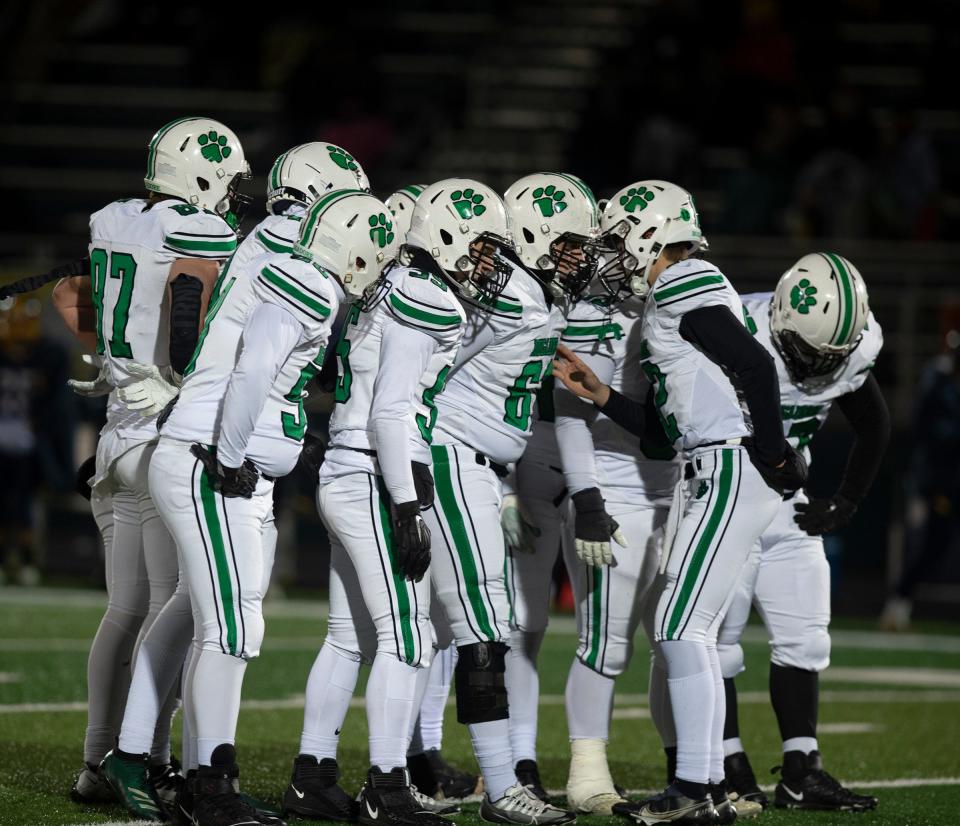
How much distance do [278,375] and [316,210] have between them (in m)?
0.48

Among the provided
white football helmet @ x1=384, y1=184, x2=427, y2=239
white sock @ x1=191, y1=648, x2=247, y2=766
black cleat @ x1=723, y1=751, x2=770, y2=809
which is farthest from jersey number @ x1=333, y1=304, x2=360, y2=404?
black cleat @ x1=723, y1=751, x2=770, y2=809

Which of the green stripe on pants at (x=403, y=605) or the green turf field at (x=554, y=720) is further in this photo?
the green turf field at (x=554, y=720)

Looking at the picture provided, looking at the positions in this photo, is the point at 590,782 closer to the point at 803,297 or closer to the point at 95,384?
the point at 803,297

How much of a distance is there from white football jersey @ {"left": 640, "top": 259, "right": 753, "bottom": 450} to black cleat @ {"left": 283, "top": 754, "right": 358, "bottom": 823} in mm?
1442

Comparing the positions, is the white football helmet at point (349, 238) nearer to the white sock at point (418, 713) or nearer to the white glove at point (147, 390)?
the white glove at point (147, 390)

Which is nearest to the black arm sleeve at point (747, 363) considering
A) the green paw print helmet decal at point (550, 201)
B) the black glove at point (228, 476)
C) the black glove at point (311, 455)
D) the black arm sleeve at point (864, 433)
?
→ the green paw print helmet decal at point (550, 201)

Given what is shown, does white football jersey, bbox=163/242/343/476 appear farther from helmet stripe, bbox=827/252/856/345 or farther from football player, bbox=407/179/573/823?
helmet stripe, bbox=827/252/856/345

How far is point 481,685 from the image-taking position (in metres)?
4.70

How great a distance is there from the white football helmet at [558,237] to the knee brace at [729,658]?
130 centimetres

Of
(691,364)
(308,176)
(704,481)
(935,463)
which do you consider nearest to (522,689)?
(704,481)

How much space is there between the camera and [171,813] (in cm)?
459

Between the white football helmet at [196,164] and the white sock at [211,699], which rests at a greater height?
the white football helmet at [196,164]

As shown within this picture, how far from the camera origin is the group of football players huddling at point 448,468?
450cm

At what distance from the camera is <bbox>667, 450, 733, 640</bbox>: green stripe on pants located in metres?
4.84
